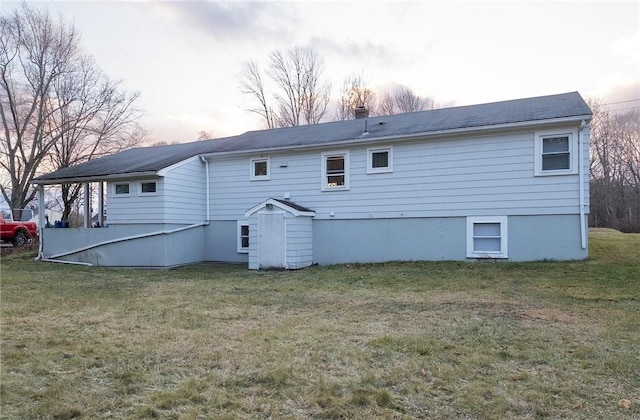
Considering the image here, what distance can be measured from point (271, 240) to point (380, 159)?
13.0 feet

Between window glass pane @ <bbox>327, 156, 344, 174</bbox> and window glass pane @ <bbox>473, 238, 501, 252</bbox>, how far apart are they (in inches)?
173

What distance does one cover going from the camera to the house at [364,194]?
10.5m

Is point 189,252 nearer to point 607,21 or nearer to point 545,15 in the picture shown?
point 545,15

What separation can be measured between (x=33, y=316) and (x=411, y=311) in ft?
17.8

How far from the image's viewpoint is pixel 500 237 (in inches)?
434

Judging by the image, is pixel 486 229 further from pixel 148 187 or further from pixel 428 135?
pixel 148 187

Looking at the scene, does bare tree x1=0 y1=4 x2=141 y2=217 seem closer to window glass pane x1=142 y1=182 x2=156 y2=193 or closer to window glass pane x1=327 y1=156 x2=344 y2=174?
window glass pane x1=142 y1=182 x2=156 y2=193

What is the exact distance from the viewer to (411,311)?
20.6 ft

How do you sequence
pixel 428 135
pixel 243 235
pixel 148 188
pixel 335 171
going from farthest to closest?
pixel 243 235, pixel 148 188, pixel 335 171, pixel 428 135

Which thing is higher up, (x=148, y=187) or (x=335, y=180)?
(x=335, y=180)

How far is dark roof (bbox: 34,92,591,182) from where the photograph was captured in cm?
1107

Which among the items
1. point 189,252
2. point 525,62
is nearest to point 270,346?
point 189,252

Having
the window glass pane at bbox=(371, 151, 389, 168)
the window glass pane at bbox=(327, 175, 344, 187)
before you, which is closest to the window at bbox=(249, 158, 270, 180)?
the window glass pane at bbox=(327, 175, 344, 187)

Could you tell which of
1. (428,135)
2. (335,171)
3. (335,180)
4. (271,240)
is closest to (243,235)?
(271,240)
